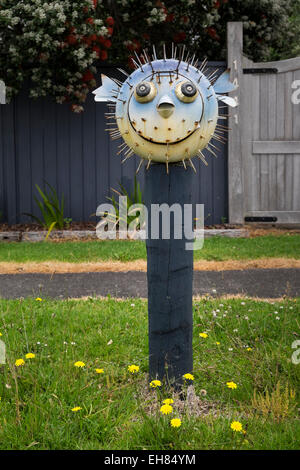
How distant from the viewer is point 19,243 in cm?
672

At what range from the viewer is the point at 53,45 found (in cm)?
636

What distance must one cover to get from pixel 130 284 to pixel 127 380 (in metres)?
1.99

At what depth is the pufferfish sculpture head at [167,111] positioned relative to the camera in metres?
2.17

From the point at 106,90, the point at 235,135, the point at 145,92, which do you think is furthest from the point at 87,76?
the point at 145,92

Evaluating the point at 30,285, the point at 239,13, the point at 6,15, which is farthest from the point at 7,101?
the point at 239,13

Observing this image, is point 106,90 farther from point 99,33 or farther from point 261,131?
point 261,131

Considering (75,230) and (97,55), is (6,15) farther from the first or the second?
(75,230)

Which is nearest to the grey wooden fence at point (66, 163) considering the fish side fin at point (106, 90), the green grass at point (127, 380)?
the green grass at point (127, 380)

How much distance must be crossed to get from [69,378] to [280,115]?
19.9 ft

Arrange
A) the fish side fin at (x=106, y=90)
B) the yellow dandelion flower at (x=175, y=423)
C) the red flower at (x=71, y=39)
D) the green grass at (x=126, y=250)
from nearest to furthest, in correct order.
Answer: the yellow dandelion flower at (x=175, y=423) < the fish side fin at (x=106, y=90) < the green grass at (x=126, y=250) < the red flower at (x=71, y=39)

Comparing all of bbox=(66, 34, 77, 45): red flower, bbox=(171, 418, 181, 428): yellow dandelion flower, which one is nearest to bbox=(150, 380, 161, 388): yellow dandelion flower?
bbox=(171, 418, 181, 428): yellow dandelion flower

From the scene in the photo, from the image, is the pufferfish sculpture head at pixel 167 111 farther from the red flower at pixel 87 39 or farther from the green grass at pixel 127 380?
the red flower at pixel 87 39

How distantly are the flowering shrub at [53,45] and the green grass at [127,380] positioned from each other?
3.77 m

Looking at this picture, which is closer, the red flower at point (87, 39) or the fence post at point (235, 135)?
the red flower at point (87, 39)
